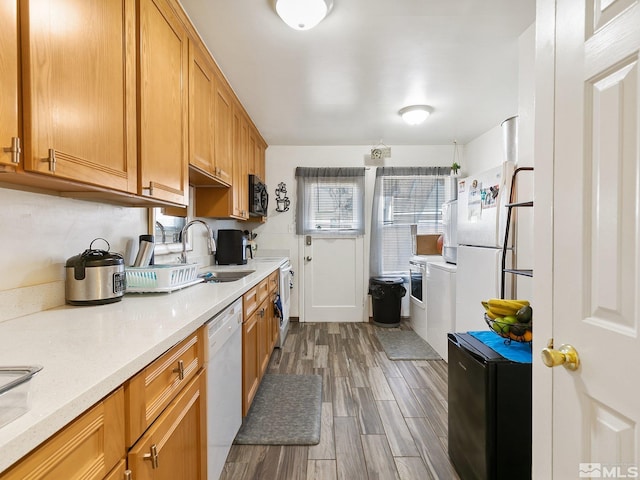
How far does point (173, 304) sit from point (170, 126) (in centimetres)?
89

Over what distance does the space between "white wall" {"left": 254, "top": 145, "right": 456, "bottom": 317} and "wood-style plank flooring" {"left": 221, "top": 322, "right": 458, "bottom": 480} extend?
1376 mm

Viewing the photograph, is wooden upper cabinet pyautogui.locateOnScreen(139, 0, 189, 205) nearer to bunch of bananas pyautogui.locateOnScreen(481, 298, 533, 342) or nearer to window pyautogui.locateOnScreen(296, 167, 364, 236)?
bunch of bananas pyautogui.locateOnScreen(481, 298, 533, 342)

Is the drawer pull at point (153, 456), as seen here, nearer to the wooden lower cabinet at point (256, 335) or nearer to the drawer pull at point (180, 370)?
the drawer pull at point (180, 370)

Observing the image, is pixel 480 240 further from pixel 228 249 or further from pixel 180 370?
pixel 228 249

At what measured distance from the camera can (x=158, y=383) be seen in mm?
845

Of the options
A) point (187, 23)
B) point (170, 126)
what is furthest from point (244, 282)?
point (187, 23)

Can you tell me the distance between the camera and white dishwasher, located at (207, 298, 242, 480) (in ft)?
4.07

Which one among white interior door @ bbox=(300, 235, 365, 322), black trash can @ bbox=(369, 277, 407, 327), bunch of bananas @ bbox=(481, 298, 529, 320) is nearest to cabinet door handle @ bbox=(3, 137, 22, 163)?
bunch of bananas @ bbox=(481, 298, 529, 320)

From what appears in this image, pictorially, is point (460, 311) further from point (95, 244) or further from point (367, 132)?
point (95, 244)

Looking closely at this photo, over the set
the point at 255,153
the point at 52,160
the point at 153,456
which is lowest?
the point at 153,456

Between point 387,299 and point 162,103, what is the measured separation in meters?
3.17

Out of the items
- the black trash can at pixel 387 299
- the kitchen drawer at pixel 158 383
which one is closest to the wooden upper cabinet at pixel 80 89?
the kitchen drawer at pixel 158 383

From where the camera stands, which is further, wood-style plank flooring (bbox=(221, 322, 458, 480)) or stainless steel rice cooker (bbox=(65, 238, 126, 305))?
wood-style plank flooring (bbox=(221, 322, 458, 480))

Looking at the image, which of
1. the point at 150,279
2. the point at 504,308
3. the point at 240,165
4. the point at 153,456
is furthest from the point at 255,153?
the point at 153,456
